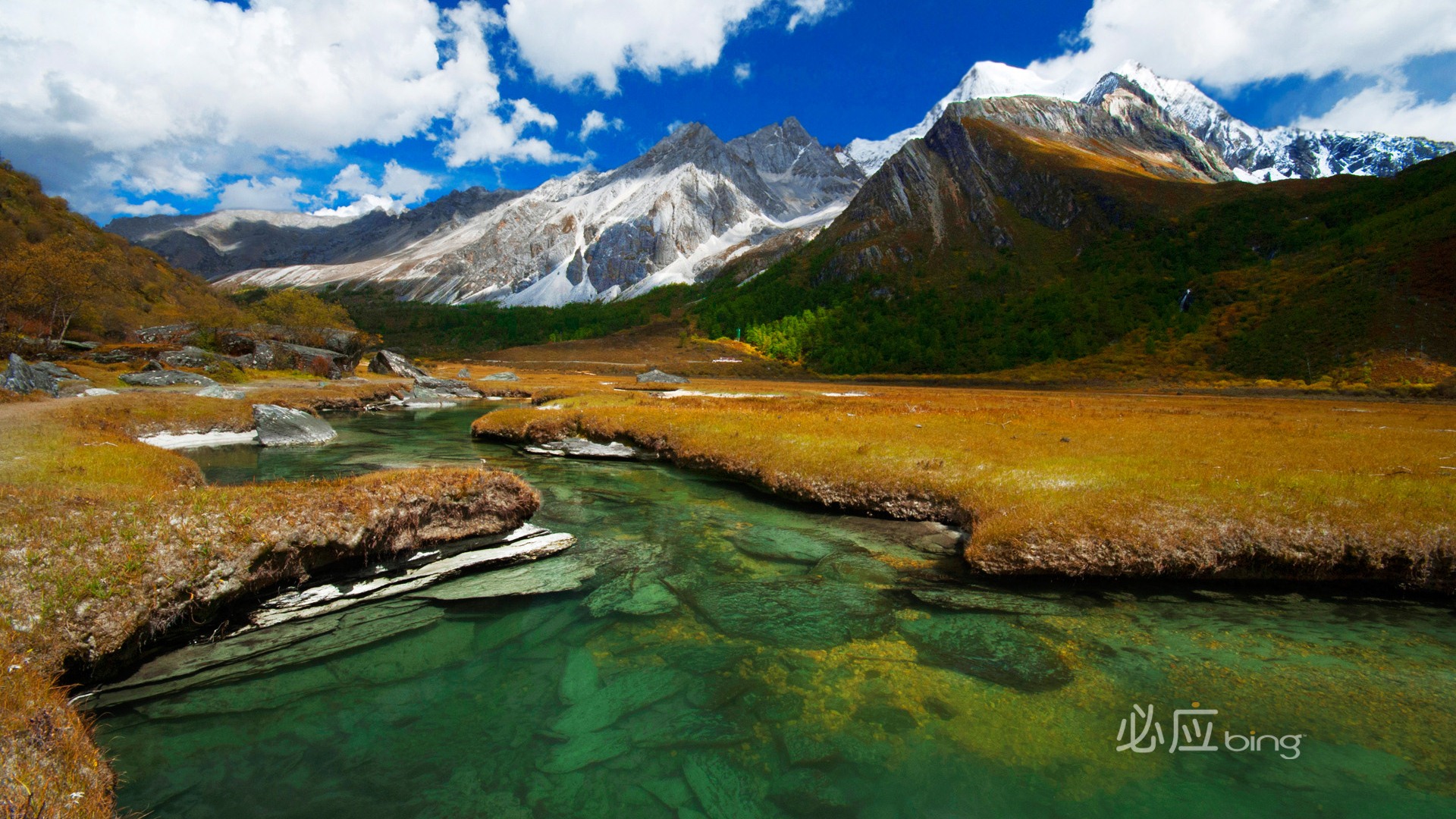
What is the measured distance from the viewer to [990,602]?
12656mm

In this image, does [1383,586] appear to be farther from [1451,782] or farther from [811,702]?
[811,702]

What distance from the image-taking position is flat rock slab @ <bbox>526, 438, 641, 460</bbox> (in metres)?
30.3

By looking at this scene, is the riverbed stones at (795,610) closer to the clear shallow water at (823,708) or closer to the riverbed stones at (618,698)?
the clear shallow water at (823,708)

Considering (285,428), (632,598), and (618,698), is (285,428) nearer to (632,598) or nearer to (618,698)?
(632,598)

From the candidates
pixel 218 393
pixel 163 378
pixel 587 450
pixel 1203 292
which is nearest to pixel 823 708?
pixel 587 450

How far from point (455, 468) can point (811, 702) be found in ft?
40.8

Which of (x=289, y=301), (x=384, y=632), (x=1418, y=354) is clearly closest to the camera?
(x=384, y=632)

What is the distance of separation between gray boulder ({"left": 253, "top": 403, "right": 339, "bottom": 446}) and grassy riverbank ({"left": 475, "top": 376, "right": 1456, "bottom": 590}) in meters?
8.76

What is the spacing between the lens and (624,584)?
45.3 feet

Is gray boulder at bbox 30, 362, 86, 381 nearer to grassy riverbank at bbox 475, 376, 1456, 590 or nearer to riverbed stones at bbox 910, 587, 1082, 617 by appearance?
grassy riverbank at bbox 475, 376, 1456, 590

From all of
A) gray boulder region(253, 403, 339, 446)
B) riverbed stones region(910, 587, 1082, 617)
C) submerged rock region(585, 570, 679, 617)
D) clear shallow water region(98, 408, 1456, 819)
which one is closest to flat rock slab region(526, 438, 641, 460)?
gray boulder region(253, 403, 339, 446)

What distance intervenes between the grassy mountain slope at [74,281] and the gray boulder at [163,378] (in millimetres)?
11821

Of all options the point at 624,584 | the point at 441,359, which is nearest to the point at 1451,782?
the point at 624,584

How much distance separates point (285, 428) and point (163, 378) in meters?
27.5
